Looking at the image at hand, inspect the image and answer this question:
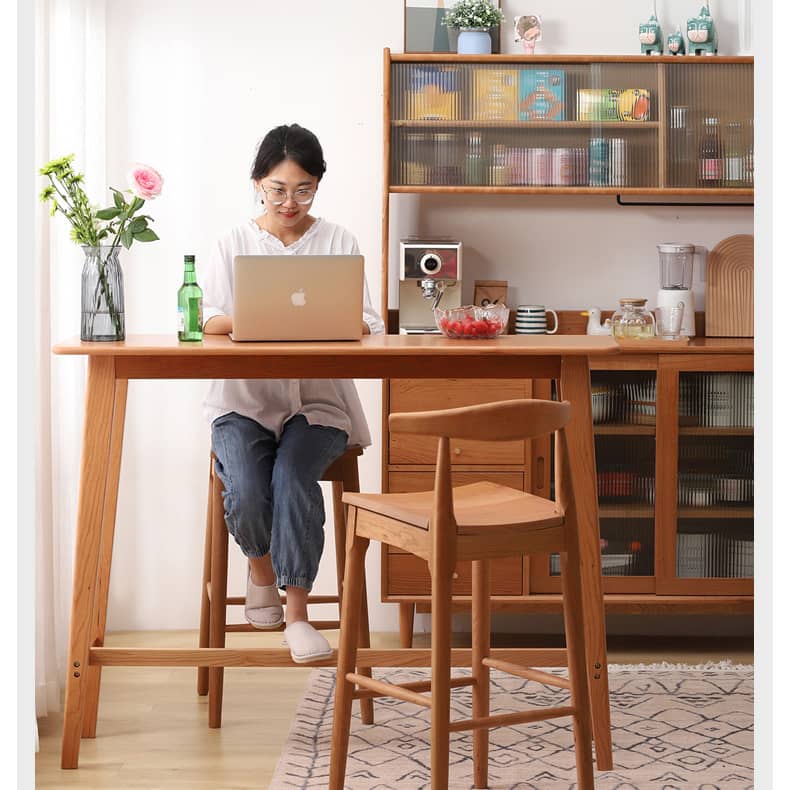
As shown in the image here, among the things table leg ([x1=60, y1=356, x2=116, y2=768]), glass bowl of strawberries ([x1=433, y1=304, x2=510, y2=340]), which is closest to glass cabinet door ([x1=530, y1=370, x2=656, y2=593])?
glass bowl of strawberries ([x1=433, y1=304, x2=510, y2=340])

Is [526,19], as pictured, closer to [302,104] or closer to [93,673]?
[302,104]

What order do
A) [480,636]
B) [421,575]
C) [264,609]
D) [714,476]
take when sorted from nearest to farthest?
[480,636], [264,609], [421,575], [714,476]

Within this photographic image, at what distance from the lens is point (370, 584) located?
166 inches

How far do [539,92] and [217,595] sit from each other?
206 cm

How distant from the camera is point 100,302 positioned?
2.78 meters

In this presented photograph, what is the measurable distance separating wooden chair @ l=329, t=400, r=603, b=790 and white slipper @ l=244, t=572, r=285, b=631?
518 mm

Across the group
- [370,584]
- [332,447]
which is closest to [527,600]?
[370,584]

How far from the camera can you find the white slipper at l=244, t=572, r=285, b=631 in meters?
2.99

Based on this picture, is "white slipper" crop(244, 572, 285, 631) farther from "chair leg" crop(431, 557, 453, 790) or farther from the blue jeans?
"chair leg" crop(431, 557, 453, 790)

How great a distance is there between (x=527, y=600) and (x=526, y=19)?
2.02 m

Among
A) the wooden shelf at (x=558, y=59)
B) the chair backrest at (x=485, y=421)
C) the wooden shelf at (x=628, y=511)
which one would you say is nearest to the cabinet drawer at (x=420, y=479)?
the wooden shelf at (x=628, y=511)

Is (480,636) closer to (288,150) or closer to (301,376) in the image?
(301,376)

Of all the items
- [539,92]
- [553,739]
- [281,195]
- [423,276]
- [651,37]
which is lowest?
[553,739]

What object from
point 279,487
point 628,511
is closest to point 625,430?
point 628,511
